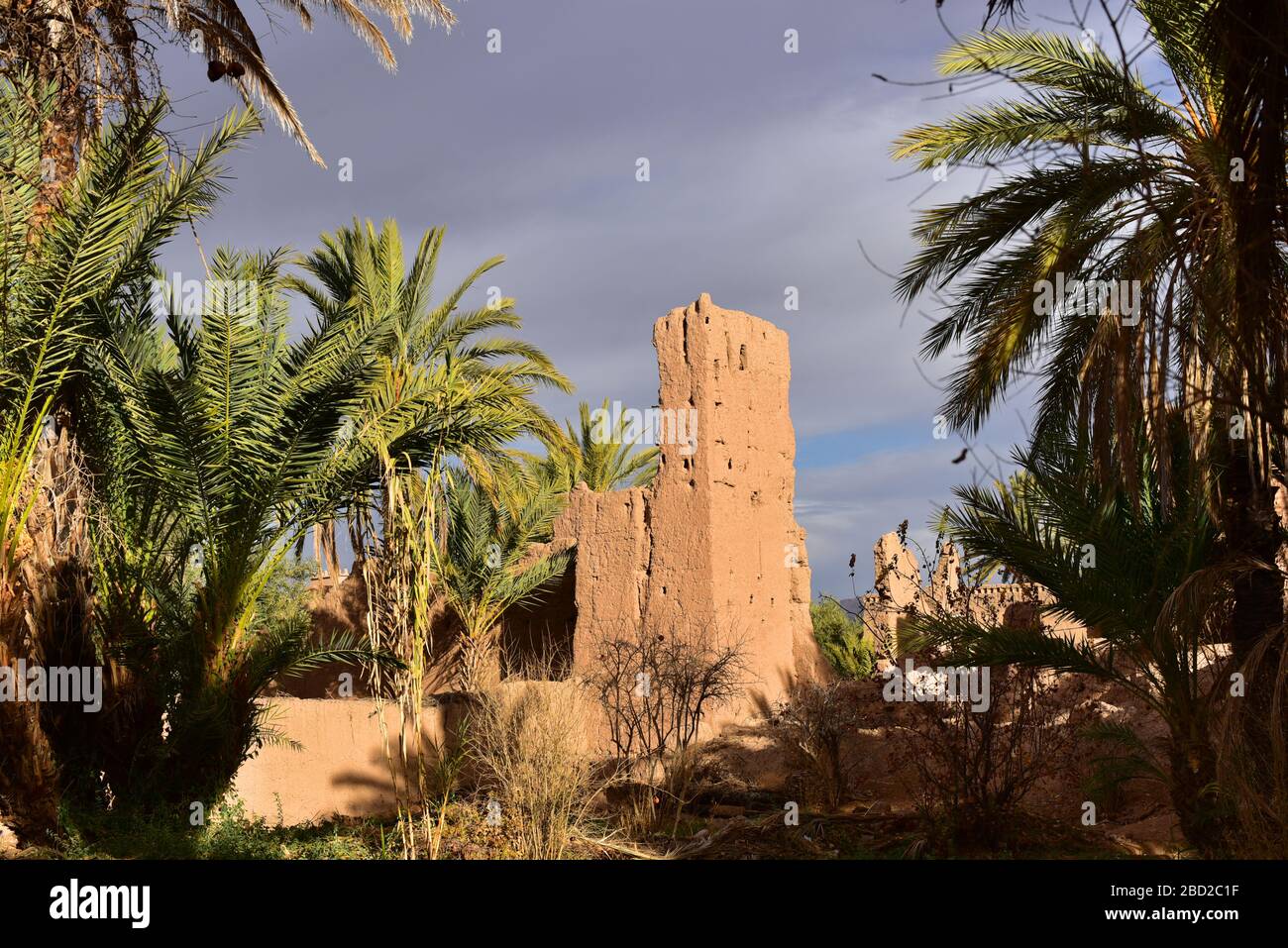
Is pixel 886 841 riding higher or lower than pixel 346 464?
lower

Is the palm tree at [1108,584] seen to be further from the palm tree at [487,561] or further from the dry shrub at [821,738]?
the palm tree at [487,561]

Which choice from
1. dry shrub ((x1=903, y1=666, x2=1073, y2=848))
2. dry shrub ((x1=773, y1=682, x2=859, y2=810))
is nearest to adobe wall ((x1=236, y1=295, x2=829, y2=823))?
dry shrub ((x1=773, y1=682, x2=859, y2=810))

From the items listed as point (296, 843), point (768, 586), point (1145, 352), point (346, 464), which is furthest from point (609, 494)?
point (1145, 352)

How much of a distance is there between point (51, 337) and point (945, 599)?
28.3ft

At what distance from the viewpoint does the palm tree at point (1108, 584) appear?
8.29m

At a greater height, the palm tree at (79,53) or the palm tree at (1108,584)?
the palm tree at (79,53)

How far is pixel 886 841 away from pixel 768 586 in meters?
6.17

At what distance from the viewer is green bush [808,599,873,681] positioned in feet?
75.8

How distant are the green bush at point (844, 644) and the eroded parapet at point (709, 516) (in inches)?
226

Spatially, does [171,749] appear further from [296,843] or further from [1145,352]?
[1145,352]

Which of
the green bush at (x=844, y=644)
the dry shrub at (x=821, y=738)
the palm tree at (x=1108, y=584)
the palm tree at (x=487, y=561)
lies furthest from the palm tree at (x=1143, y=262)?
the green bush at (x=844, y=644)

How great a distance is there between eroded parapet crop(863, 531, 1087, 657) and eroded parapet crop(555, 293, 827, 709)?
1532 millimetres

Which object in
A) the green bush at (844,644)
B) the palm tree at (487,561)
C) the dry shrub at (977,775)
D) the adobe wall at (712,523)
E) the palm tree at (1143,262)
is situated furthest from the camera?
the green bush at (844,644)

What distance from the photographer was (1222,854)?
7625 millimetres
